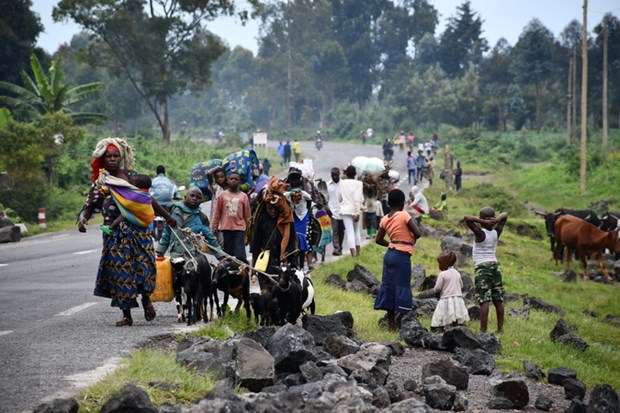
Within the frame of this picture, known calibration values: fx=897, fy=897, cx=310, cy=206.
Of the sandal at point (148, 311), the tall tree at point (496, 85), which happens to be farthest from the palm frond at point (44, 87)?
the tall tree at point (496, 85)

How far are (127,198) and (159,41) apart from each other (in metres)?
45.3

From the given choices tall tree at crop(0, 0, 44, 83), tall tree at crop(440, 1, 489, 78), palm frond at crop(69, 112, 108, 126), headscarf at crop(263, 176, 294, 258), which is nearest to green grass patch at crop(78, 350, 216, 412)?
headscarf at crop(263, 176, 294, 258)

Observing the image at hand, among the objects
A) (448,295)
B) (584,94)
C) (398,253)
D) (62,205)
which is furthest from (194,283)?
(584,94)

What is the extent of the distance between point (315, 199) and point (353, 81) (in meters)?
92.6

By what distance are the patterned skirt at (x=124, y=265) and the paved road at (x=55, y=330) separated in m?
0.40

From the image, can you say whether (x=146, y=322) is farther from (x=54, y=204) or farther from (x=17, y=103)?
Result: (x=17, y=103)

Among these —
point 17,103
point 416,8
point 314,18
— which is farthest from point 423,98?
point 17,103

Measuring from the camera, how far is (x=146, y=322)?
10352 millimetres

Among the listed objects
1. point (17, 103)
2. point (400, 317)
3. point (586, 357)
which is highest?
point (17, 103)

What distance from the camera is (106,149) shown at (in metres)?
9.73

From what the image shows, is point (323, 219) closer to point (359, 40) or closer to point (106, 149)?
point (106, 149)

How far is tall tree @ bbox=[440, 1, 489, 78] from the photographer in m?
101

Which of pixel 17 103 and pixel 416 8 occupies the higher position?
pixel 416 8

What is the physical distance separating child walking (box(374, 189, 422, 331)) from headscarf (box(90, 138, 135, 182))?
3.17 metres
